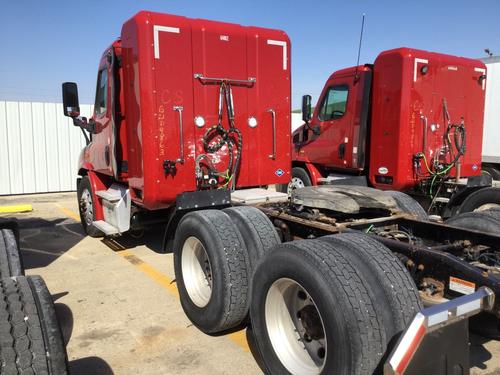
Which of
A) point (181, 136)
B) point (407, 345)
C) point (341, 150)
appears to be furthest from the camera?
point (341, 150)

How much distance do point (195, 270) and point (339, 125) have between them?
494 centimetres

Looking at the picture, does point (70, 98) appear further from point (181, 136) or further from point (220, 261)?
point (220, 261)

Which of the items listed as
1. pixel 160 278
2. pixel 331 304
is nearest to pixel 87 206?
pixel 160 278

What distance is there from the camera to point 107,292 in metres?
5.02

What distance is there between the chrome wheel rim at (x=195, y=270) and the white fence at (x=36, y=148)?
11.5 metres

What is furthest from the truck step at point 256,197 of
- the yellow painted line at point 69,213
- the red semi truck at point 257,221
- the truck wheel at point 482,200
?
the yellow painted line at point 69,213

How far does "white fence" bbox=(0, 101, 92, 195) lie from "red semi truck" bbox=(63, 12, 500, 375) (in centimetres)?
723

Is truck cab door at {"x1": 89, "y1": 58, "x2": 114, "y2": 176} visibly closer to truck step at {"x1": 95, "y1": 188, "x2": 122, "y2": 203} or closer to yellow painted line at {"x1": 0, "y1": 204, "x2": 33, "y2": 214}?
truck step at {"x1": 95, "y1": 188, "x2": 122, "y2": 203}

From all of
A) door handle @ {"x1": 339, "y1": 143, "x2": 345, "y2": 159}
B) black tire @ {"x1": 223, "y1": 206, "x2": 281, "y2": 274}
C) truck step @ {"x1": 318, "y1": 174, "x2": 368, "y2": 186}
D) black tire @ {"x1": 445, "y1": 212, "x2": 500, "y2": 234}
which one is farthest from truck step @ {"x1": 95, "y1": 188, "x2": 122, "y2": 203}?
black tire @ {"x1": 445, "y1": 212, "x2": 500, "y2": 234}

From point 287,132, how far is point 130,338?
11.0 feet

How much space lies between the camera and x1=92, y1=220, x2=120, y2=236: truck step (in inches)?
242

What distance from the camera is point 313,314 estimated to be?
2.86 meters

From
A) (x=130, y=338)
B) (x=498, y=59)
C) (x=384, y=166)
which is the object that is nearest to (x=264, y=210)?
(x=130, y=338)

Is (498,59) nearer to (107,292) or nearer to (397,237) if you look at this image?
(397,237)
